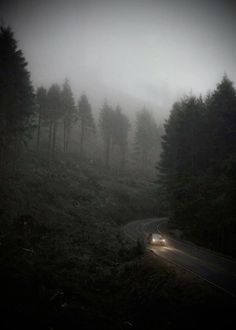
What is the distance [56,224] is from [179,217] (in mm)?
14550

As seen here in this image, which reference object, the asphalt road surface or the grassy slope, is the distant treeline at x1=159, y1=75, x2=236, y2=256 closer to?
the asphalt road surface

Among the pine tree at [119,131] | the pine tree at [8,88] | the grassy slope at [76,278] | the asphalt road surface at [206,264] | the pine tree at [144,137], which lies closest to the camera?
the grassy slope at [76,278]

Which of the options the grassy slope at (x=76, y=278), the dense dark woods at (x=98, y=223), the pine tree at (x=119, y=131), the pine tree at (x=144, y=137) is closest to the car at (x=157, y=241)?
the dense dark woods at (x=98, y=223)

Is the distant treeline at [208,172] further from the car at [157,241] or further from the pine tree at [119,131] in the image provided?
the pine tree at [119,131]

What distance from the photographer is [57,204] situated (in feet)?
97.3

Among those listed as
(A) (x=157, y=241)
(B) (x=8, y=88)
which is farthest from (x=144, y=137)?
(B) (x=8, y=88)

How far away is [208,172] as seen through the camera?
28109mm

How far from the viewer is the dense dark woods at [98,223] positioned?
10.1m

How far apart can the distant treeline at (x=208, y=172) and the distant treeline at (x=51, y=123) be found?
21500 mm

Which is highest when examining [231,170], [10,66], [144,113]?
[144,113]

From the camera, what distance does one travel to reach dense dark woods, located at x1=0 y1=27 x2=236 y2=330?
10070 mm

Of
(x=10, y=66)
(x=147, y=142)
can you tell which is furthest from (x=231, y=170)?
(x=147, y=142)

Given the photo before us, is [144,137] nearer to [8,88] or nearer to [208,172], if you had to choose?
[208,172]

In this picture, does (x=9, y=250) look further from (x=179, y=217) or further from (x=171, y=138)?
(x=171, y=138)
